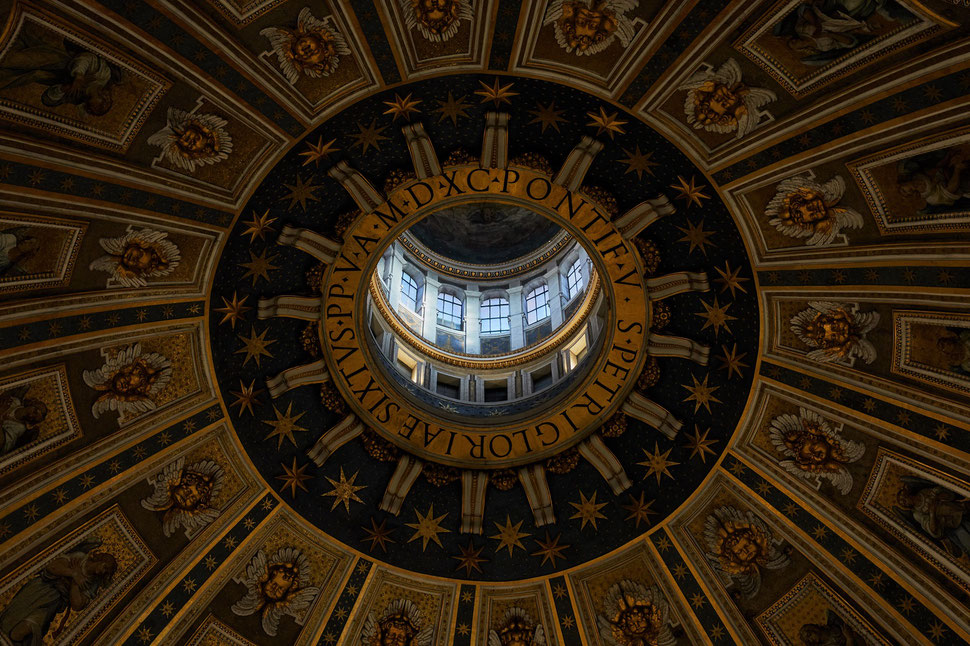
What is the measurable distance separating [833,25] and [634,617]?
43.1 ft

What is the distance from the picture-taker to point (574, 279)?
84.9ft

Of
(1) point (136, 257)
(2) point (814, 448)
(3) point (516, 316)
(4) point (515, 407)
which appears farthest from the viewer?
(3) point (516, 316)

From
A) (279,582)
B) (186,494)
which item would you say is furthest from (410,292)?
(186,494)

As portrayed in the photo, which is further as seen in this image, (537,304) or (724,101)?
(537,304)

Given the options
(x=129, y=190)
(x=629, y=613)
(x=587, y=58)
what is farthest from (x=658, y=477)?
(x=129, y=190)

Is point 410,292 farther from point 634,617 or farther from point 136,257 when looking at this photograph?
point 634,617

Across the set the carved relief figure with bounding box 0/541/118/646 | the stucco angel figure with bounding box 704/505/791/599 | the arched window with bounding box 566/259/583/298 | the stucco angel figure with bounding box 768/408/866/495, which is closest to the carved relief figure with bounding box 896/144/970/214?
the stucco angel figure with bounding box 768/408/866/495

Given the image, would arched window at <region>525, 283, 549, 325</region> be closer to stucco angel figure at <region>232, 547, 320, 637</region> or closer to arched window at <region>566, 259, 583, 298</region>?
arched window at <region>566, 259, 583, 298</region>

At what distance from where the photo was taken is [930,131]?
12930 mm

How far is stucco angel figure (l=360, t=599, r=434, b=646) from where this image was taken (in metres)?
18.7

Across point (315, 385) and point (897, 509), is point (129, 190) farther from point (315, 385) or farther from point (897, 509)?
point (897, 509)

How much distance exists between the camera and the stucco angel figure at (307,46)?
44.4 feet

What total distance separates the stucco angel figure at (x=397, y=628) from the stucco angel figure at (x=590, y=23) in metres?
13.2

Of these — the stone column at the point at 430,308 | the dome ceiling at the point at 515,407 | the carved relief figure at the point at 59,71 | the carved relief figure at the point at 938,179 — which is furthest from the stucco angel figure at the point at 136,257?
the carved relief figure at the point at 938,179
